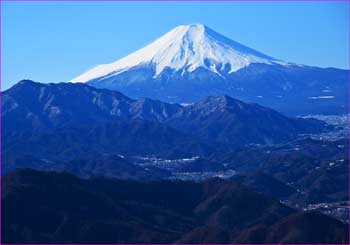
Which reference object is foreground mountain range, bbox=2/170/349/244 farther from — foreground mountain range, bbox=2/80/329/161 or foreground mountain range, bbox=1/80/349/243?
foreground mountain range, bbox=2/80/329/161

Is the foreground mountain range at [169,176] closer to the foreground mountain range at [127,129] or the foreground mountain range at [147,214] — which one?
the foreground mountain range at [147,214]

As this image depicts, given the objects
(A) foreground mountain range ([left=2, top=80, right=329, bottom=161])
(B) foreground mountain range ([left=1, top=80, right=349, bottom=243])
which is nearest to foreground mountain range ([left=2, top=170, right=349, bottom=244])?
(B) foreground mountain range ([left=1, top=80, right=349, bottom=243])

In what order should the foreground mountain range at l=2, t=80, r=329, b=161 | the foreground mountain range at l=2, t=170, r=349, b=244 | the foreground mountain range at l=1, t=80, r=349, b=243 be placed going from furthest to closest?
the foreground mountain range at l=2, t=80, r=329, b=161
the foreground mountain range at l=1, t=80, r=349, b=243
the foreground mountain range at l=2, t=170, r=349, b=244

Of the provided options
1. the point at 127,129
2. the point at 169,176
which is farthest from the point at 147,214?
the point at 127,129

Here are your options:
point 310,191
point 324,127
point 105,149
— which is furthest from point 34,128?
point 310,191

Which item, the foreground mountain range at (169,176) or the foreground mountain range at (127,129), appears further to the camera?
the foreground mountain range at (127,129)

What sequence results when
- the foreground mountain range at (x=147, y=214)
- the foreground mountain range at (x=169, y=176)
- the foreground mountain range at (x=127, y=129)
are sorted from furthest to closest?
the foreground mountain range at (x=127, y=129)
the foreground mountain range at (x=169, y=176)
the foreground mountain range at (x=147, y=214)

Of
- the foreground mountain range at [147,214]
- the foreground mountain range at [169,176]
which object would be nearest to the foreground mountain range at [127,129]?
the foreground mountain range at [169,176]

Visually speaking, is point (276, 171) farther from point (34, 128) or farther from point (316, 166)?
point (34, 128)

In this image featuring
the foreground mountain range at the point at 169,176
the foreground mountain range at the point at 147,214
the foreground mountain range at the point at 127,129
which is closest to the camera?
the foreground mountain range at the point at 147,214
